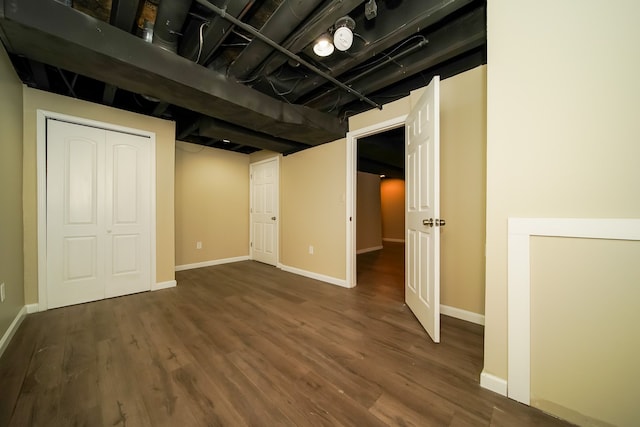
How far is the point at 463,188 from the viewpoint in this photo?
2068mm

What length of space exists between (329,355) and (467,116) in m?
2.42

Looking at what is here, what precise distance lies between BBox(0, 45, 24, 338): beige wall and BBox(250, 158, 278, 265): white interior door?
2875 mm

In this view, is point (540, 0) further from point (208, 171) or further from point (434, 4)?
point (208, 171)

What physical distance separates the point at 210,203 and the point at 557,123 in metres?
4.55

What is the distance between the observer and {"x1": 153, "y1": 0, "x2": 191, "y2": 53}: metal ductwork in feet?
4.65

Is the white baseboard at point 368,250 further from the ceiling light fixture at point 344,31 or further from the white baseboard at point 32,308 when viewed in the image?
the white baseboard at point 32,308

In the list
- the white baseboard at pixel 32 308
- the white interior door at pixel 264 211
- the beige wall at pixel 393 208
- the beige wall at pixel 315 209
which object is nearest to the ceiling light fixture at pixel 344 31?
the beige wall at pixel 315 209

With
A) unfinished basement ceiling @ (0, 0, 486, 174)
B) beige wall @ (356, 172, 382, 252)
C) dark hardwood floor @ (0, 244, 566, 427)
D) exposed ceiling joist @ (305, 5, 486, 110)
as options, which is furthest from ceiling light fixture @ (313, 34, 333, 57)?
beige wall @ (356, 172, 382, 252)

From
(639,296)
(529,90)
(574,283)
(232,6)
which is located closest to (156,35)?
(232,6)

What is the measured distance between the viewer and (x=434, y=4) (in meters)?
1.42

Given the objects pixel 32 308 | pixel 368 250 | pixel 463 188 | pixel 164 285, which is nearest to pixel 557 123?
pixel 463 188

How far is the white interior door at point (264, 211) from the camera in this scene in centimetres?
413

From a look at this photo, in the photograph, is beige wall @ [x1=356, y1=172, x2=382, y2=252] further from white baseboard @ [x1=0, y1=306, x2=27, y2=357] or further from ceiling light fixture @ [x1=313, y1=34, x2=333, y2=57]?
white baseboard @ [x1=0, y1=306, x2=27, y2=357]

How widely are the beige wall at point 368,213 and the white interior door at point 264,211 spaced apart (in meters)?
2.41
